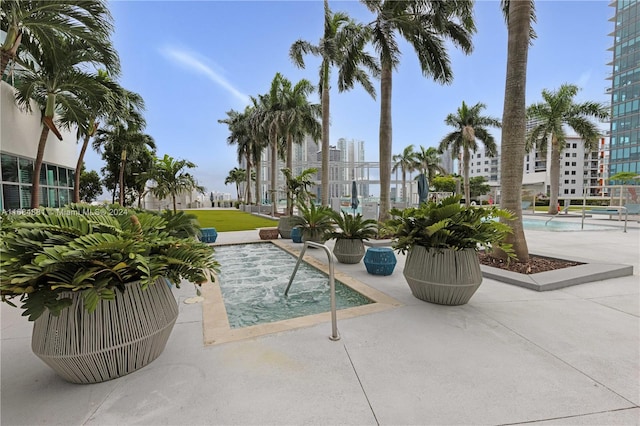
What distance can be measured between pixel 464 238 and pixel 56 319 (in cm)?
406

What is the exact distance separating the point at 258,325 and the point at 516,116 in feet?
19.3

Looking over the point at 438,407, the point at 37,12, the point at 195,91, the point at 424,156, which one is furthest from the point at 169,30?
the point at 424,156

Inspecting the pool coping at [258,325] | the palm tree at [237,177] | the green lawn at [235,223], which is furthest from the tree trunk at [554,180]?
the palm tree at [237,177]

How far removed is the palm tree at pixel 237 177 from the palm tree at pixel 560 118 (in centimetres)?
4157

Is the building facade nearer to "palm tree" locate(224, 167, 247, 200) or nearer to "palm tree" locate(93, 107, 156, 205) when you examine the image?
"palm tree" locate(93, 107, 156, 205)

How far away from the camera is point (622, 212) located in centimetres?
1628

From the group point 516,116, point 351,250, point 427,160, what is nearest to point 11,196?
point 351,250

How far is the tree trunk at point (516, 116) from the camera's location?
17.7 ft

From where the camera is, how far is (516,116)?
5.44 m

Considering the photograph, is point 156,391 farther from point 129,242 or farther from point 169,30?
point 169,30

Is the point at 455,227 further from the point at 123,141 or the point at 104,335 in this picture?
the point at 123,141

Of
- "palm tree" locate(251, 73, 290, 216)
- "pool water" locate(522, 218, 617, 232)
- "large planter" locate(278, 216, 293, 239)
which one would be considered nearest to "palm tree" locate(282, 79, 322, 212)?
"palm tree" locate(251, 73, 290, 216)

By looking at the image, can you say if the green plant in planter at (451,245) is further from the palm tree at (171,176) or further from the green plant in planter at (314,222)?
the palm tree at (171,176)

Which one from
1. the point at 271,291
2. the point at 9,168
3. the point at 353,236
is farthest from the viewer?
the point at 9,168
